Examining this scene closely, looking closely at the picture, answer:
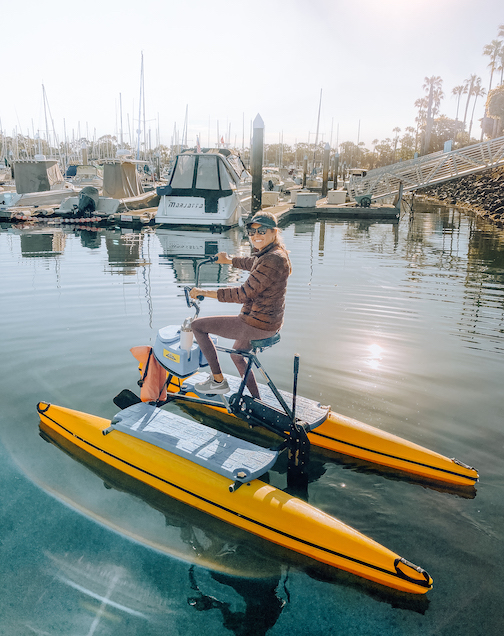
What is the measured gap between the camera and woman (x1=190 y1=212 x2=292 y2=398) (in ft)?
13.1

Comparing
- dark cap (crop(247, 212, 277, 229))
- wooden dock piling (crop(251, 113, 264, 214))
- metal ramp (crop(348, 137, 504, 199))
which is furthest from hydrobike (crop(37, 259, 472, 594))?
metal ramp (crop(348, 137, 504, 199))

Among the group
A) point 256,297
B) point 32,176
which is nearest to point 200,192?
point 32,176

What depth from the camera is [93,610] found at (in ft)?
10.1

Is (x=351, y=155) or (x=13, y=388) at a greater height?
(x=351, y=155)

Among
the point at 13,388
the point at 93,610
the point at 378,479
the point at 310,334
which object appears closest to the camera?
the point at 93,610

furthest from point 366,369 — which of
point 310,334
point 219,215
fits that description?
point 219,215

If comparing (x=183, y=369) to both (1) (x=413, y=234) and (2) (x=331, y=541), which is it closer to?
(2) (x=331, y=541)

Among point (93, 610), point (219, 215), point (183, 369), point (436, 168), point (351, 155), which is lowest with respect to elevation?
point (93, 610)

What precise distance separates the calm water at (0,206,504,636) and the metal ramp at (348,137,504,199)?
795 inches

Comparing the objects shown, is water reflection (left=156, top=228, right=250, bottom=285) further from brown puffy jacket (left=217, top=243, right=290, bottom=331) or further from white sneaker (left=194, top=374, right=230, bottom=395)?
brown puffy jacket (left=217, top=243, right=290, bottom=331)

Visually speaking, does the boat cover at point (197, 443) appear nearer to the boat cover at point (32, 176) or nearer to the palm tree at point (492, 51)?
the boat cover at point (32, 176)

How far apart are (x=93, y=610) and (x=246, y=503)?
1245 millimetres

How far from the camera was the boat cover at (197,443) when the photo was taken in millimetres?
3934

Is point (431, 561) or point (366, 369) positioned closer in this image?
point (431, 561)
